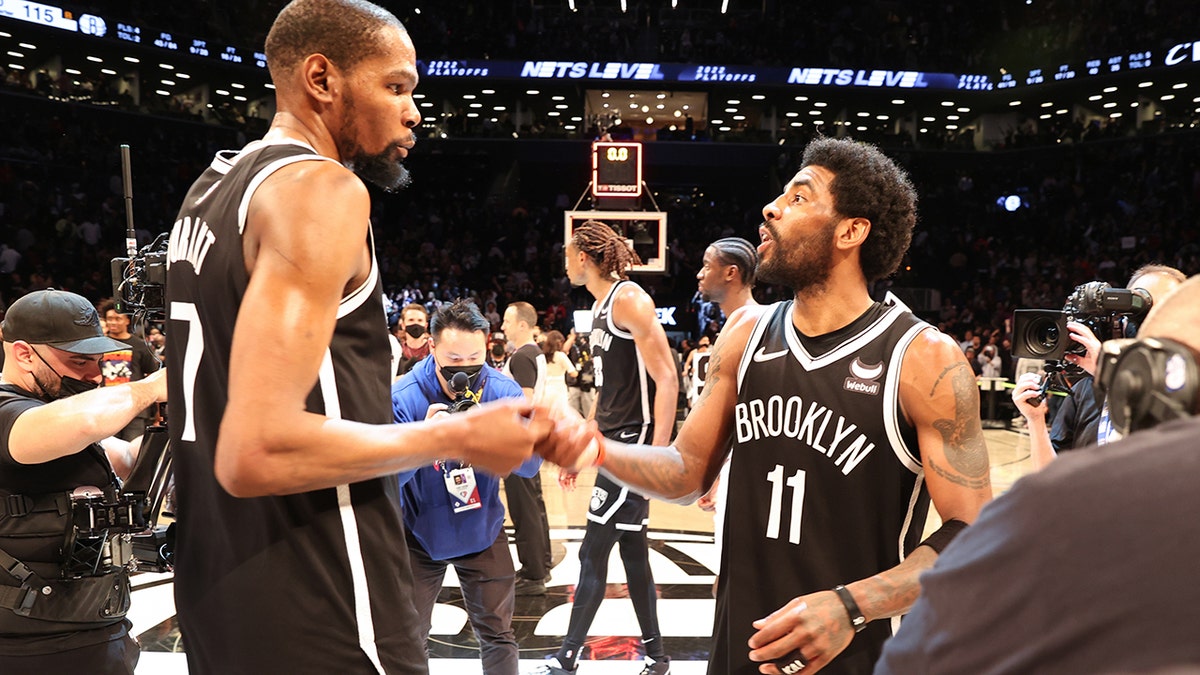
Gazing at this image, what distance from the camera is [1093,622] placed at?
70 cm

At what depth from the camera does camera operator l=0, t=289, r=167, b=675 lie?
2697 mm

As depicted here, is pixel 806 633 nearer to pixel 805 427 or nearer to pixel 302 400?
pixel 805 427

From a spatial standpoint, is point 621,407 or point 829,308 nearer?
point 829,308

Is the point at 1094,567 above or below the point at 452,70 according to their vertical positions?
below

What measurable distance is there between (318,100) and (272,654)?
1.04m

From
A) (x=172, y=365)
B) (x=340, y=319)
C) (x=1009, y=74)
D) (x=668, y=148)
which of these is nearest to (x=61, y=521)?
(x=172, y=365)

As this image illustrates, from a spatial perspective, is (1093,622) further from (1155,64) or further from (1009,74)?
(1009,74)

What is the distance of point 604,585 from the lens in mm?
4688

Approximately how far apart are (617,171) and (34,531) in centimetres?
832

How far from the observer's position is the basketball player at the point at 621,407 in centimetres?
466

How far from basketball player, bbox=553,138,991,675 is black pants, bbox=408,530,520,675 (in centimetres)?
186

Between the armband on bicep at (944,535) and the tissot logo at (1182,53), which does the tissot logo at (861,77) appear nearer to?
the tissot logo at (1182,53)

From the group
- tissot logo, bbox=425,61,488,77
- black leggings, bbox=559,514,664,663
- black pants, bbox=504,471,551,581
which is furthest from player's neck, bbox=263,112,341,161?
tissot logo, bbox=425,61,488,77

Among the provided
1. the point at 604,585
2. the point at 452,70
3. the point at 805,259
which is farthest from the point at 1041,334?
the point at 452,70
